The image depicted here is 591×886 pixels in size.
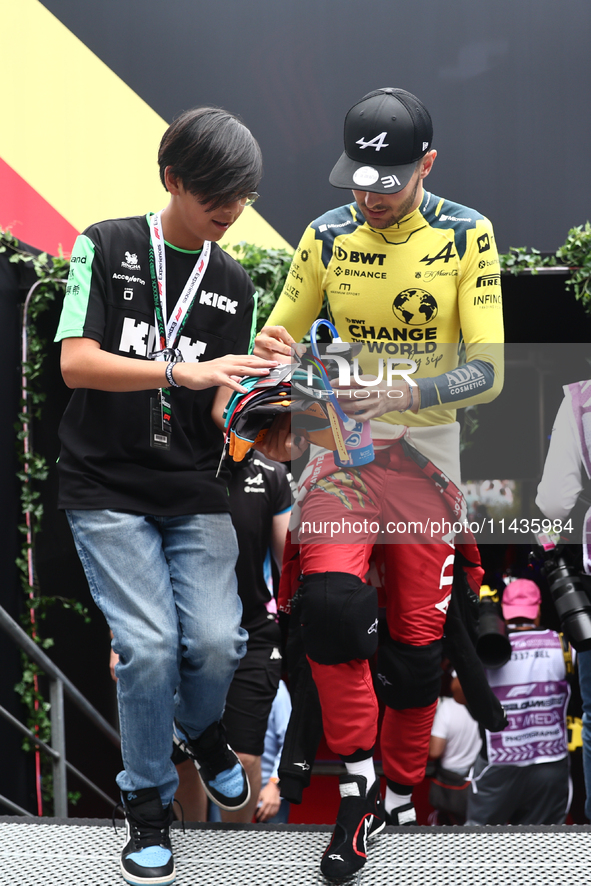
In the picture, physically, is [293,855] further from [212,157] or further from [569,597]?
[212,157]

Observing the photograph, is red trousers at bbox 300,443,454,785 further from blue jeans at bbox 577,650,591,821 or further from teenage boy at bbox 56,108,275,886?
blue jeans at bbox 577,650,591,821

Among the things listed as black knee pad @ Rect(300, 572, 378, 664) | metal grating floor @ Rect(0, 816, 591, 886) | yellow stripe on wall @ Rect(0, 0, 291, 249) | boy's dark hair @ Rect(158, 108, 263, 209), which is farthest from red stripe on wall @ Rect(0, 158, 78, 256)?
metal grating floor @ Rect(0, 816, 591, 886)

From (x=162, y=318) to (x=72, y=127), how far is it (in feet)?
9.20

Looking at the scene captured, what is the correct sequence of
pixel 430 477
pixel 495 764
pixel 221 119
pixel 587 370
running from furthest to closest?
pixel 587 370
pixel 495 764
pixel 430 477
pixel 221 119

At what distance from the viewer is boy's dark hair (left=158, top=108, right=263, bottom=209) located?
6.18ft

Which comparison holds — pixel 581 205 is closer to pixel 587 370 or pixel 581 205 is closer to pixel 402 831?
pixel 587 370

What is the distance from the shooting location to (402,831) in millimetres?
2098

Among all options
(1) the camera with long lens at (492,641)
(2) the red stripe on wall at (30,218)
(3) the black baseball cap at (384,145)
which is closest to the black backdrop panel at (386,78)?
(2) the red stripe on wall at (30,218)

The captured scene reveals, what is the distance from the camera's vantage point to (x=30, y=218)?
→ 167 inches

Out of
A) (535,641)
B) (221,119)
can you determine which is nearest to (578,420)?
(535,641)

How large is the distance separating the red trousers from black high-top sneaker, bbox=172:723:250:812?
0.36 metres

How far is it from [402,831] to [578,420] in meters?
1.53

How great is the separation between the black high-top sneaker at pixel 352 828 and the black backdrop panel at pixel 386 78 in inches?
120

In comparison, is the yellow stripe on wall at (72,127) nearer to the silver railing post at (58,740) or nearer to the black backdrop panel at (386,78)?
the black backdrop panel at (386,78)
